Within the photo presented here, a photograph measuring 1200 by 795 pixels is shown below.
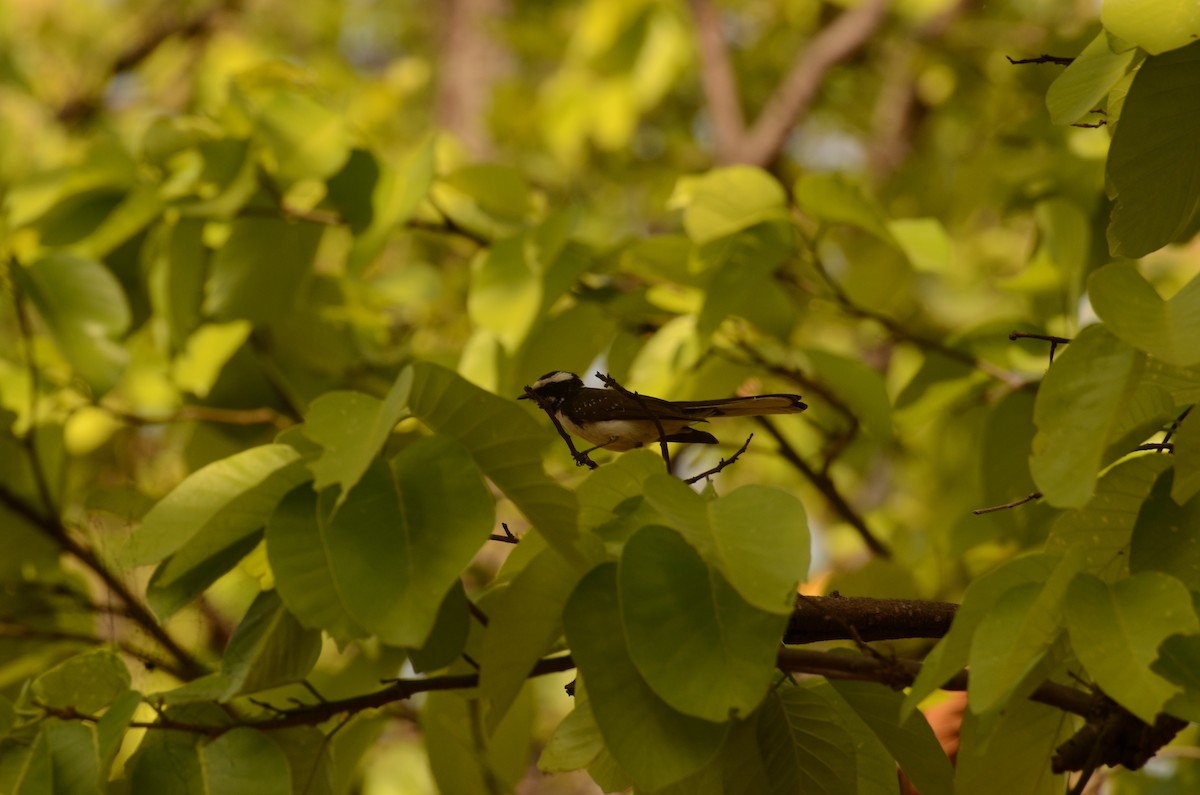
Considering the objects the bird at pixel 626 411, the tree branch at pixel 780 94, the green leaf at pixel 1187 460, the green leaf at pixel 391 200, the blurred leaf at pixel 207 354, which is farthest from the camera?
the tree branch at pixel 780 94

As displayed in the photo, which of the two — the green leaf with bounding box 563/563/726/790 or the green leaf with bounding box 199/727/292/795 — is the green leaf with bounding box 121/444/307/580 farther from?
the green leaf with bounding box 563/563/726/790

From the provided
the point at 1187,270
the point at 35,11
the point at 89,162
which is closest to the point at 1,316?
the point at 35,11

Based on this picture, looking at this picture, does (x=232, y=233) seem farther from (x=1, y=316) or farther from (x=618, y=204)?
(x=618, y=204)

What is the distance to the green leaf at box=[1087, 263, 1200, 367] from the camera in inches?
33.2

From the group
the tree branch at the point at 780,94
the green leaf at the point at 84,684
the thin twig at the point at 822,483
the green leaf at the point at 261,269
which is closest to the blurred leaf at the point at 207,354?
the green leaf at the point at 261,269

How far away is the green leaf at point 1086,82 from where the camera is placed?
3.50ft

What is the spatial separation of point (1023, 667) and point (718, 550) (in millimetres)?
244

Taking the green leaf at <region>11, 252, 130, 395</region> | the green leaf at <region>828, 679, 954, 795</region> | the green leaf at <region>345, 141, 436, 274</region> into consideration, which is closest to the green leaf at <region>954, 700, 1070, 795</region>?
the green leaf at <region>828, 679, 954, 795</region>

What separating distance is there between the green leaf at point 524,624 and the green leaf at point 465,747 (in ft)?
2.02

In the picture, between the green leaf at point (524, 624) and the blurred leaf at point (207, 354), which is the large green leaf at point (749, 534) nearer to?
the green leaf at point (524, 624)

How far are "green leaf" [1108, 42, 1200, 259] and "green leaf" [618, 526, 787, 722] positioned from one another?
1.65 ft

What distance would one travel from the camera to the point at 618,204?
5129 mm

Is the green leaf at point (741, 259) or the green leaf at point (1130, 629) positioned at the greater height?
the green leaf at point (1130, 629)

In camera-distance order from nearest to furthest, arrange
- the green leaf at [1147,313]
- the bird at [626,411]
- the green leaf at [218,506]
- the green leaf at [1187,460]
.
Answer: the green leaf at [1147,313] → the green leaf at [1187,460] → the green leaf at [218,506] → the bird at [626,411]
